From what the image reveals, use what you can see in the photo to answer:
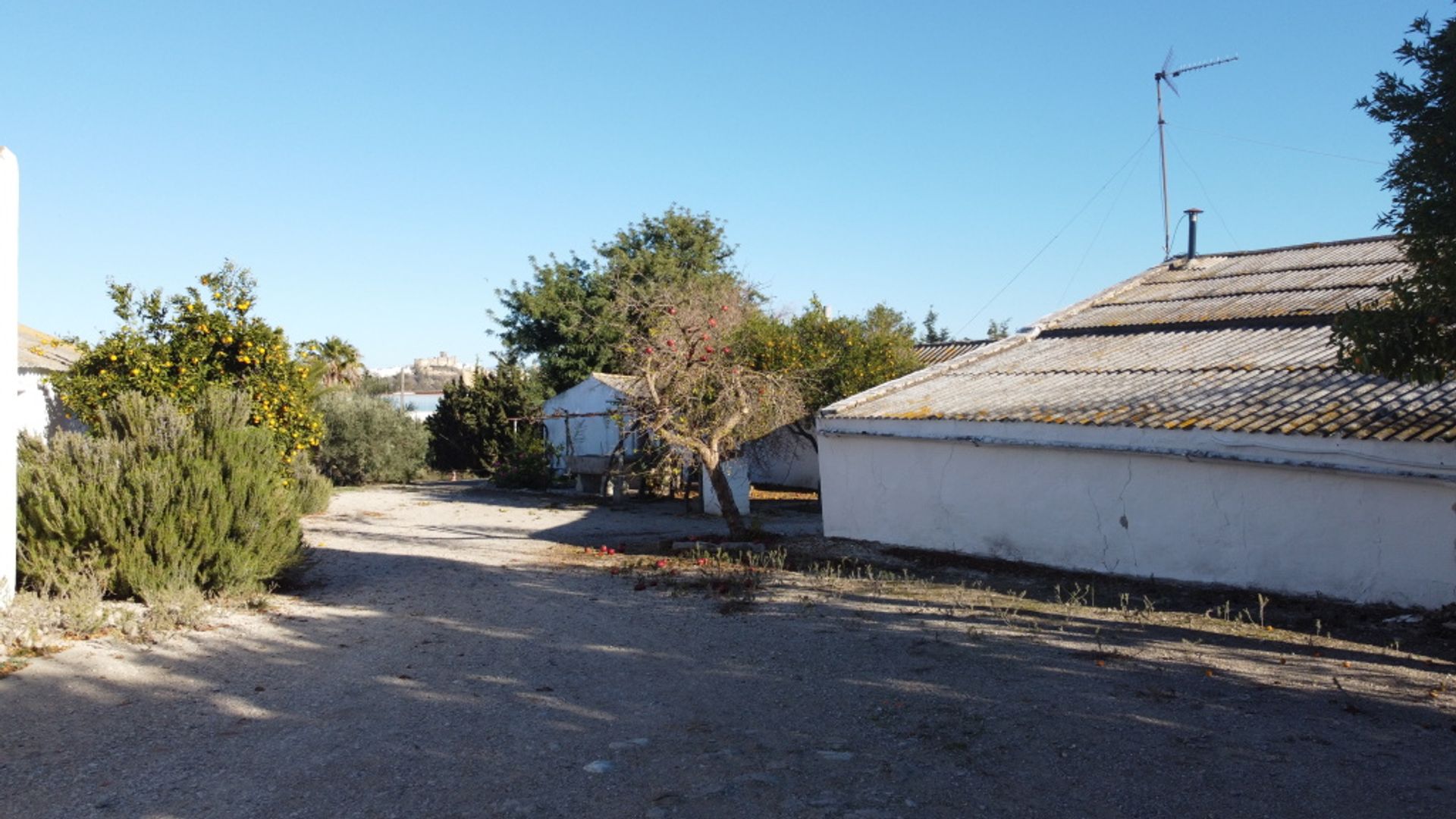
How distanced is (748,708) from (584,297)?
30.2m

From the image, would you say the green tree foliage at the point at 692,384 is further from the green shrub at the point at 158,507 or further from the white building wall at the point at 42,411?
the white building wall at the point at 42,411

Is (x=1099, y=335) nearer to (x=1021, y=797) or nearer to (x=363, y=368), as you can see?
(x=1021, y=797)

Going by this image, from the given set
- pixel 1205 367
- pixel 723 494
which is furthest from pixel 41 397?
pixel 1205 367

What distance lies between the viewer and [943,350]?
93.0 feet

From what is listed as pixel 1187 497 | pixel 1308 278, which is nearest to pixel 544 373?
pixel 1308 278

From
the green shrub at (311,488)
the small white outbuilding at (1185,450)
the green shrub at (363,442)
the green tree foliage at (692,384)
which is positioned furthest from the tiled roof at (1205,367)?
the green shrub at (363,442)

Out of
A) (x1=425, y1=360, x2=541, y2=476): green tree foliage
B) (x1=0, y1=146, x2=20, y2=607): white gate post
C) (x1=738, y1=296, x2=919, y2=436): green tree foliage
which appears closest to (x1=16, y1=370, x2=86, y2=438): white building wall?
(x1=0, y1=146, x2=20, y2=607): white gate post

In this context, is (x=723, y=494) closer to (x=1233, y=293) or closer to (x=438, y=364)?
(x=1233, y=293)

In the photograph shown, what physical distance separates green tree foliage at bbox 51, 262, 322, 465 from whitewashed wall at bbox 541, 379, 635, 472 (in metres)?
11.4

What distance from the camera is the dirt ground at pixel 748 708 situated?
4.88 metres

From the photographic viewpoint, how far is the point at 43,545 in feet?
30.0

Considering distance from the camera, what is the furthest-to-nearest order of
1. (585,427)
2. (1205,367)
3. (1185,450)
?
(585,427), (1205,367), (1185,450)

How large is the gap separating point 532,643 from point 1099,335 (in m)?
13.0

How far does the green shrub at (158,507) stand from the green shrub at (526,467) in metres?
17.1
